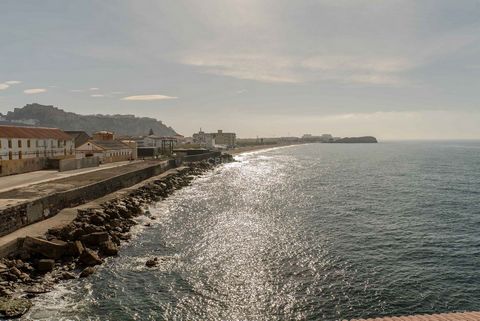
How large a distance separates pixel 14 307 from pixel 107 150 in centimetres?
6014

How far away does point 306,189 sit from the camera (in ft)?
218

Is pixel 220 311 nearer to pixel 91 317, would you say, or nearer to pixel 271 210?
pixel 91 317

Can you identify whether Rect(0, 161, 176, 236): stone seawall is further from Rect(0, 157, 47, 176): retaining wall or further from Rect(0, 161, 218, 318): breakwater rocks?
Rect(0, 157, 47, 176): retaining wall

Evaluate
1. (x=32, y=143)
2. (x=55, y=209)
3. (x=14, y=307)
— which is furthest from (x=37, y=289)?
(x=32, y=143)

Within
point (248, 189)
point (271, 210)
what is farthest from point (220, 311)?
point (248, 189)

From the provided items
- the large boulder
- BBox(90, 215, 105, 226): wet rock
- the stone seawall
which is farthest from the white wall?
the large boulder

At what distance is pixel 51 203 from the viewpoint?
33969 millimetres

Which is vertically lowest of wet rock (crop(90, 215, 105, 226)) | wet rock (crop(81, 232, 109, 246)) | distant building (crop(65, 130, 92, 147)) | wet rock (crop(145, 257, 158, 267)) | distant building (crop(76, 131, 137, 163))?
wet rock (crop(145, 257, 158, 267))

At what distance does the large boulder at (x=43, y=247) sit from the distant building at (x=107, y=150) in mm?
49937

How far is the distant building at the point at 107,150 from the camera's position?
73188 millimetres

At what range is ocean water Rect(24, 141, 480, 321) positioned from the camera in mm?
20188

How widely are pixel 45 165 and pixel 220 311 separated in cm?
5090

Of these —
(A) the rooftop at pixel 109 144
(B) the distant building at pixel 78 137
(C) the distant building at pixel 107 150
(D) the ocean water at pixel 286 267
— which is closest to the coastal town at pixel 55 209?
(C) the distant building at pixel 107 150

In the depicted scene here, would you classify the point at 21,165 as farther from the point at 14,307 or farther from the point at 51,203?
the point at 14,307
